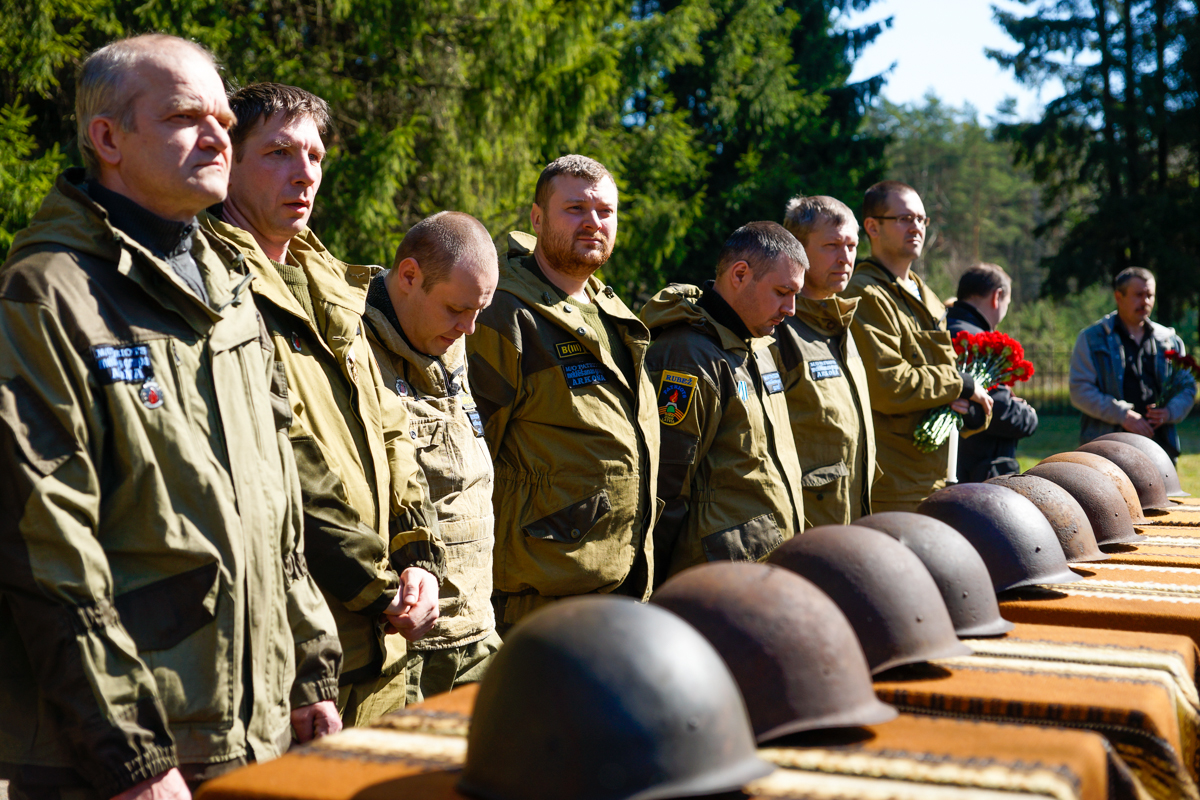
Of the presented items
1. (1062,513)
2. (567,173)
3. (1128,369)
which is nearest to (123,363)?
(567,173)

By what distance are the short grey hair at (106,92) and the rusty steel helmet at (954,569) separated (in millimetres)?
2103

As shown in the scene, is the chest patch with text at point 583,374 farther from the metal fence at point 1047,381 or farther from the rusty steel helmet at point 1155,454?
the metal fence at point 1047,381

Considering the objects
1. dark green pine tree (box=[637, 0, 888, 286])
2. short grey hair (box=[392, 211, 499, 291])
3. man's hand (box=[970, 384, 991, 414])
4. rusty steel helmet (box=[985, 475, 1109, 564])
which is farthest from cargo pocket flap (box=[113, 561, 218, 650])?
dark green pine tree (box=[637, 0, 888, 286])

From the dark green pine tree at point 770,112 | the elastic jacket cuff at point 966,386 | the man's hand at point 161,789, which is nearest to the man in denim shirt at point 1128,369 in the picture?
the elastic jacket cuff at point 966,386

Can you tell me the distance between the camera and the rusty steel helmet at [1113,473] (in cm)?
477

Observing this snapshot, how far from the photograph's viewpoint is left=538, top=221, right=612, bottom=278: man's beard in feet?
13.7

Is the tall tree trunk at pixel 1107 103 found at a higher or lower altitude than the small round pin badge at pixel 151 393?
higher

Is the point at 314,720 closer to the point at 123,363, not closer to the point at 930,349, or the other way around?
the point at 123,363

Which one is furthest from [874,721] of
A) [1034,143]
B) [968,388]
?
[1034,143]

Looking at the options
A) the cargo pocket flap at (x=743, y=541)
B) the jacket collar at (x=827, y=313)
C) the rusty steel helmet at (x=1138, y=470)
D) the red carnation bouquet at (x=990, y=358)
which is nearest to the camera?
the cargo pocket flap at (x=743, y=541)

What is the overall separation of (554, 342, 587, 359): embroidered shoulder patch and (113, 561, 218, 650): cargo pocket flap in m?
1.95

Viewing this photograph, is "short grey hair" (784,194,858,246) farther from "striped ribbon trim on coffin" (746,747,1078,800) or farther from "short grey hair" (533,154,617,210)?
"striped ribbon trim on coffin" (746,747,1078,800)

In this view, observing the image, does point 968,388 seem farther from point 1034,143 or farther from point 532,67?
point 1034,143

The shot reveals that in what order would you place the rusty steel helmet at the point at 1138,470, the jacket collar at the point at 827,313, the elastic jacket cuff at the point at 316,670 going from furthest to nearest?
1. the rusty steel helmet at the point at 1138,470
2. the jacket collar at the point at 827,313
3. the elastic jacket cuff at the point at 316,670
